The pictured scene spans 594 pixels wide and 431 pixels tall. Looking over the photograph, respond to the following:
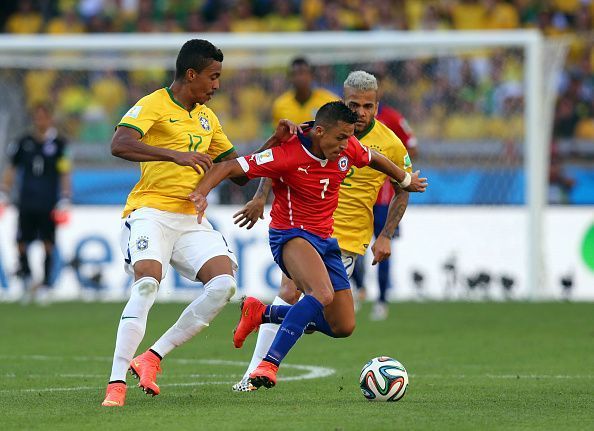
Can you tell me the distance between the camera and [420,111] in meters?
19.2

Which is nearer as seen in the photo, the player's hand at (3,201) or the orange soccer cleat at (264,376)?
the orange soccer cleat at (264,376)

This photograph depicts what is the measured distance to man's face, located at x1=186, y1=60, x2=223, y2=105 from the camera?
805 cm

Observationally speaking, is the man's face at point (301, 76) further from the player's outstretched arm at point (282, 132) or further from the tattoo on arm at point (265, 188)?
the player's outstretched arm at point (282, 132)

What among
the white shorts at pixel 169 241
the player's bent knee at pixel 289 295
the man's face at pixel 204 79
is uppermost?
the man's face at pixel 204 79

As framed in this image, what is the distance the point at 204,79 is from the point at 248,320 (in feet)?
5.20

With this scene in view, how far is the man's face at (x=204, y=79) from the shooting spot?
805 centimetres

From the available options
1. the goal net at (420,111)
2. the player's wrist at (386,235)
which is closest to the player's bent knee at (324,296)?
the player's wrist at (386,235)

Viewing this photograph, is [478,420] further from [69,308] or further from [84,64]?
[84,64]

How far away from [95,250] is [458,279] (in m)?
4.93

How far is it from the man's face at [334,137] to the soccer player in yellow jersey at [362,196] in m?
1.01

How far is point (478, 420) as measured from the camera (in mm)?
6867

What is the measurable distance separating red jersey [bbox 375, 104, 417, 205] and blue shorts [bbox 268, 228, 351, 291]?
507 cm

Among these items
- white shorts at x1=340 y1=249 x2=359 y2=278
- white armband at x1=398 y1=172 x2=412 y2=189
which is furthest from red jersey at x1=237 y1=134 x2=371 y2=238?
white shorts at x1=340 y1=249 x2=359 y2=278

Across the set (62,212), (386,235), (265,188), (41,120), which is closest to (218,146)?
(265,188)
